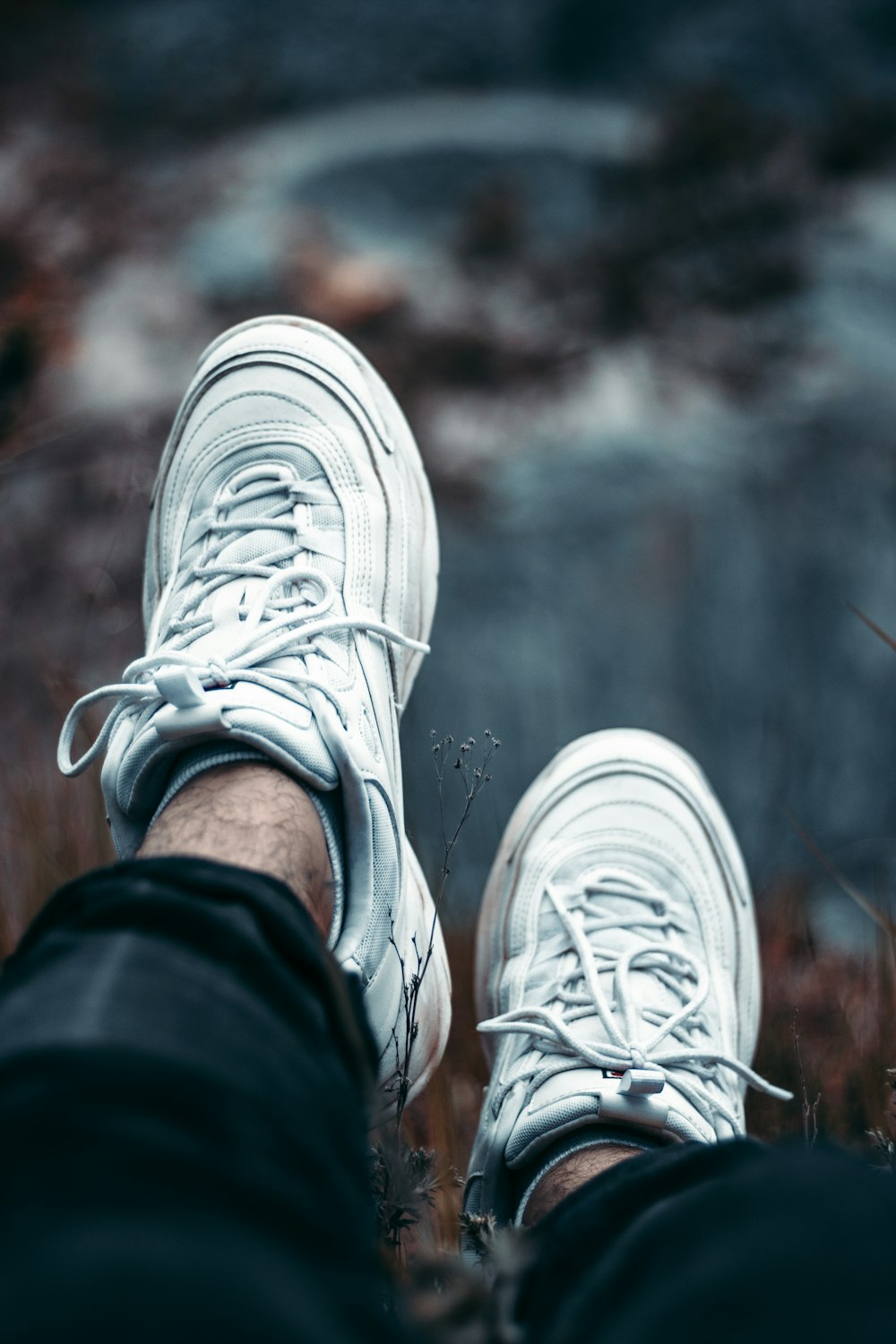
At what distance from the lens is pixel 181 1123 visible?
1.63 feet

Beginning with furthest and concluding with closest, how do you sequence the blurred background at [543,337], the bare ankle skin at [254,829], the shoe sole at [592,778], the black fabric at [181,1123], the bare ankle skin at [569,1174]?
the blurred background at [543,337], the shoe sole at [592,778], the bare ankle skin at [569,1174], the bare ankle skin at [254,829], the black fabric at [181,1123]

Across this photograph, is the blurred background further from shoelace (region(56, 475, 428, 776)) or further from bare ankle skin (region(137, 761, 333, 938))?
bare ankle skin (region(137, 761, 333, 938))

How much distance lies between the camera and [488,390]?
134 inches

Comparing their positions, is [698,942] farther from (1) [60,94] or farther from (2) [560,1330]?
(1) [60,94]

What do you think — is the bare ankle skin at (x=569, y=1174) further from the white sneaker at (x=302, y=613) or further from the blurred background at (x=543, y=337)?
the blurred background at (x=543, y=337)

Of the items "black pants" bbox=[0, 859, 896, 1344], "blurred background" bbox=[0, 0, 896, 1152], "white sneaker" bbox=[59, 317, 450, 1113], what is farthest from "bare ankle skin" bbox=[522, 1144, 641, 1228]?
"blurred background" bbox=[0, 0, 896, 1152]

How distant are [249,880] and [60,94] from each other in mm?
4527

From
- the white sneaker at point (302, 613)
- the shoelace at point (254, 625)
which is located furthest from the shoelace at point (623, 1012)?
the shoelace at point (254, 625)

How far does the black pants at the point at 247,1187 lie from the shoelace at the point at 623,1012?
0.44 metres

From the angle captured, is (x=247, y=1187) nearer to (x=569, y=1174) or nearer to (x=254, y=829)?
(x=254, y=829)

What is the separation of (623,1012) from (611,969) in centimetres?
10

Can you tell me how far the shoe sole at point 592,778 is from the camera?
1398mm

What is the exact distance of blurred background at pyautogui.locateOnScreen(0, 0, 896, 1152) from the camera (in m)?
2.50

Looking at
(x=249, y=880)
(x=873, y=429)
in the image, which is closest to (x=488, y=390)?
(x=873, y=429)
